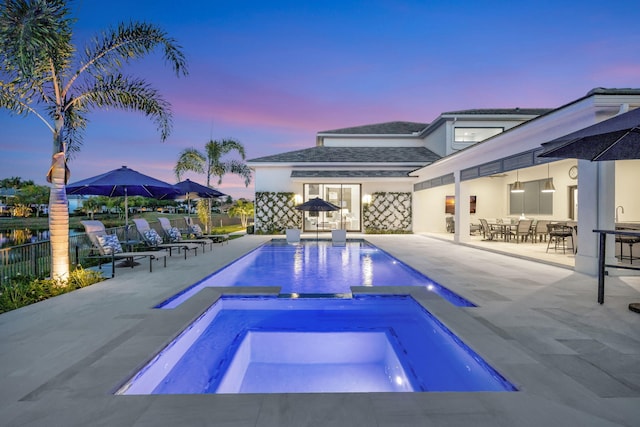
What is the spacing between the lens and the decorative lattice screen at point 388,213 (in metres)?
19.1

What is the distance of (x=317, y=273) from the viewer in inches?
336

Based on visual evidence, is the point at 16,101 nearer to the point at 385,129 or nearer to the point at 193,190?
the point at 193,190

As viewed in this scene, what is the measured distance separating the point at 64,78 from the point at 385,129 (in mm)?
21453

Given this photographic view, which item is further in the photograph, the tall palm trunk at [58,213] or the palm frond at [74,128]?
the palm frond at [74,128]

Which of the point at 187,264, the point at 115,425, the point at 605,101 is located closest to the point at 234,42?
the point at 187,264

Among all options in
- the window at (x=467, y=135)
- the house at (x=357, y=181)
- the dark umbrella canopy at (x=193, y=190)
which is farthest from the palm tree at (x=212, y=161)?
the window at (x=467, y=135)

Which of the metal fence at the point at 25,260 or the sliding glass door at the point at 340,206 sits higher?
the sliding glass door at the point at 340,206

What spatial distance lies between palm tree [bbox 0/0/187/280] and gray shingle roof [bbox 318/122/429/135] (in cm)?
1708

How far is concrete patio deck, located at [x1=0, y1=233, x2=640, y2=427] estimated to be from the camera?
7.34 ft

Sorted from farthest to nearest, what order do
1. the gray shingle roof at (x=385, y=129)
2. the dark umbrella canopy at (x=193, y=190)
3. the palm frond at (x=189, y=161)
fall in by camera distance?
the gray shingle roof at (x=385, y=129), the palm frond at (x=189, y=161), the dark umbrella canopy at (x=193, y=190)

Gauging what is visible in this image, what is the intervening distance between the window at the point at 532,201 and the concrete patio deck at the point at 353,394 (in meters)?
10.6

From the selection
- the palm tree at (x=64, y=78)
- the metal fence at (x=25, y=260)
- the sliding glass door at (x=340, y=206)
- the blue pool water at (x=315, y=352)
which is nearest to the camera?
the blue pool water at (x=315, y=352)

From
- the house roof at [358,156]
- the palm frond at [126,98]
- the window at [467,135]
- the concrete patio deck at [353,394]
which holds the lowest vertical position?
the concrete patio deck at [353,394]

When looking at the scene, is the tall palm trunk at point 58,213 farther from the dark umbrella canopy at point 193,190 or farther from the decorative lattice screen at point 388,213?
the decorative lattice screen at point 388,213
